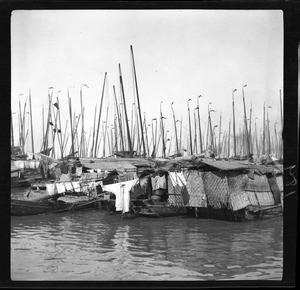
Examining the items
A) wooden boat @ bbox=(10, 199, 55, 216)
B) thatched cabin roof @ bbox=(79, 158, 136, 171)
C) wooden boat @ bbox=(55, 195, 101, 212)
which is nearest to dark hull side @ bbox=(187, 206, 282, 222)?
thatched cabin roof @ bbox=(79, 158, 136, 171)

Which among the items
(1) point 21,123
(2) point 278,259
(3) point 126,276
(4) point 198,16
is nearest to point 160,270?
(3) point 126,276

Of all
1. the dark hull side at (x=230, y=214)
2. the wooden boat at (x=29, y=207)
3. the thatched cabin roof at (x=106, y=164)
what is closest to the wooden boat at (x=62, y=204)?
the wooden boat at (x=29, y=207)

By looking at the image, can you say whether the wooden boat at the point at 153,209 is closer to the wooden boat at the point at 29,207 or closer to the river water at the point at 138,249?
the river water at the point at 138,249

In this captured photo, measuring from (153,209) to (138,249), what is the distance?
0.56 meters

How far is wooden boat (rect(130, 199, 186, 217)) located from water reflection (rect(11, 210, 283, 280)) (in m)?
0.12

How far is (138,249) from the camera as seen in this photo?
17.4 feet

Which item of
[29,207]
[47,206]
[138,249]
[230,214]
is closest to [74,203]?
[47,206]

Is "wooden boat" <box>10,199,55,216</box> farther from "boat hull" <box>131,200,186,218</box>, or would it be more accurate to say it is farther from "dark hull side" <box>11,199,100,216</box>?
"boat hull" <box>131,200,186,218</box>

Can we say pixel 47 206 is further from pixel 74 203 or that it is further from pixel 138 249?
pixel 138 249

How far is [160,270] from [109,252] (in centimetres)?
62

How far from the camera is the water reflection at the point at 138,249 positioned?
16.5ft

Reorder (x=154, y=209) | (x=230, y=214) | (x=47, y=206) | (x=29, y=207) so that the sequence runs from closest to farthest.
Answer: (x=29, y=207)
(x=47, y=206)
(x=230, y=214)
(x=154, y=209)

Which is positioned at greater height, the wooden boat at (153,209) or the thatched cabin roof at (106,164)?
the thatched cabin roof at (106,164)

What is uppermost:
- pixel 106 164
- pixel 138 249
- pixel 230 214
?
pixel 106 164
